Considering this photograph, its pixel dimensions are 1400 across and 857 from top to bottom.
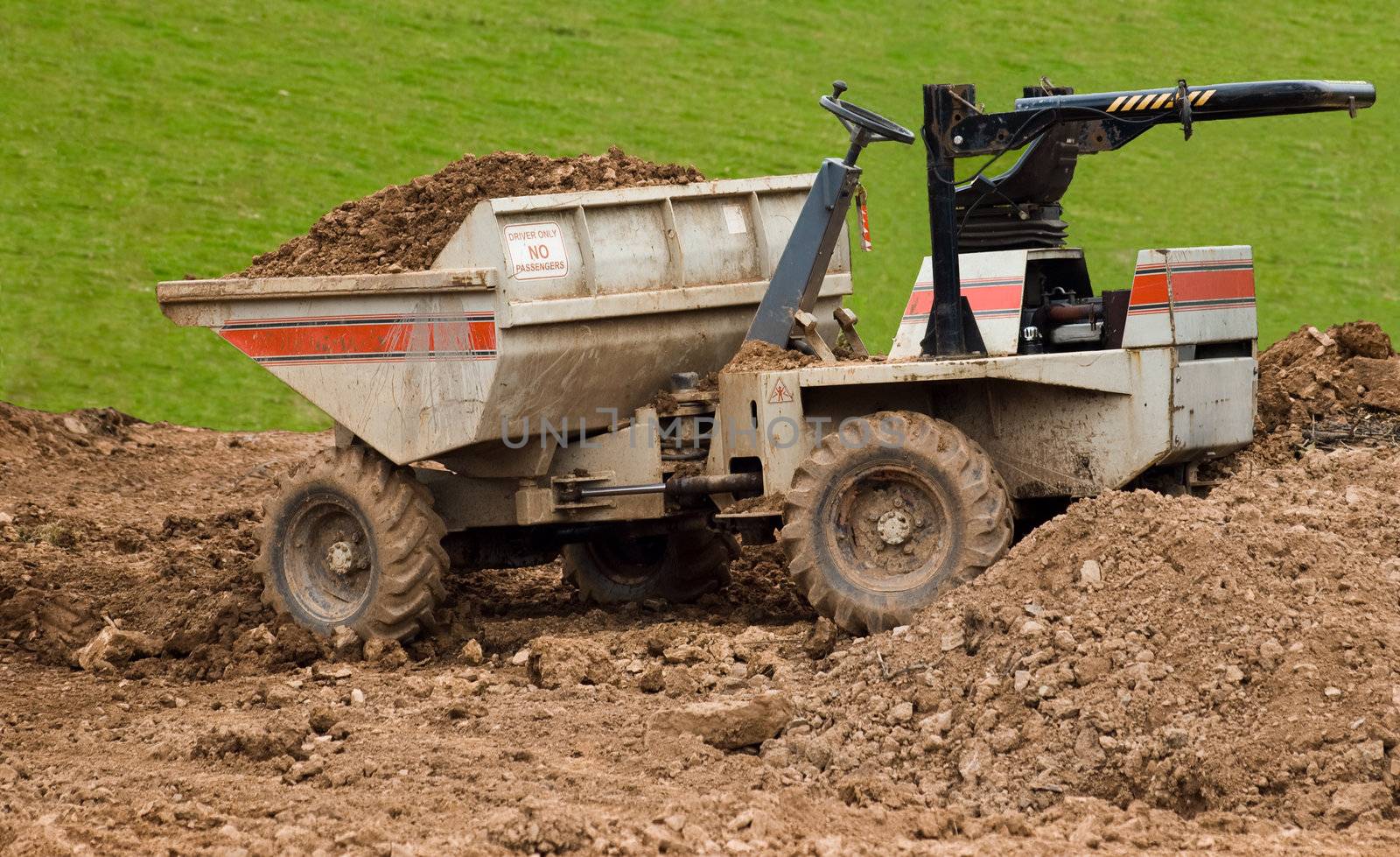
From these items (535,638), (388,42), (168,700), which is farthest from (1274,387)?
(388,42)

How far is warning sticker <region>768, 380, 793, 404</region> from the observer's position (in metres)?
8.63

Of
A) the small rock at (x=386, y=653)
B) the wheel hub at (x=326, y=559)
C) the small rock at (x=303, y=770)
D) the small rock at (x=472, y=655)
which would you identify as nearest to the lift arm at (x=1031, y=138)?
the small rock at (x=472, y=655)

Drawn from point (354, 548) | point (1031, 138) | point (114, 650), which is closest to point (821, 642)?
point (1031, 138)

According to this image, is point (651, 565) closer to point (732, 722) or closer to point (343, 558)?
point (343, 558)

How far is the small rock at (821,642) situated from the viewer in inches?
316

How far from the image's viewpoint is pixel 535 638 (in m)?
8.84

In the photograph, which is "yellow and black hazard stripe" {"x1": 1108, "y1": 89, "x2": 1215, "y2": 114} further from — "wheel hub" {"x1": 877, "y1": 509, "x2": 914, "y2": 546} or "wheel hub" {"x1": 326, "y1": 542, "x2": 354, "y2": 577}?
"wheel hub" {"x1": 326, "y1": 542, "x2": 354, "y2": 577}

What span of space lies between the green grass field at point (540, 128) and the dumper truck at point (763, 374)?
27.4ft

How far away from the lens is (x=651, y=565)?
10492 mm

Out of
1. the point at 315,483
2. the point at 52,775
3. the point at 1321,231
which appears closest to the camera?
the point at 52,775

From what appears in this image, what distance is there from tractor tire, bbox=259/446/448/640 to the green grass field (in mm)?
7965

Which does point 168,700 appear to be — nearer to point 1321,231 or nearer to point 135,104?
point 135,104

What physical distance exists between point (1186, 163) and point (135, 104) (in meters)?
13.8

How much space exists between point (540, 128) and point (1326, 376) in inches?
636
